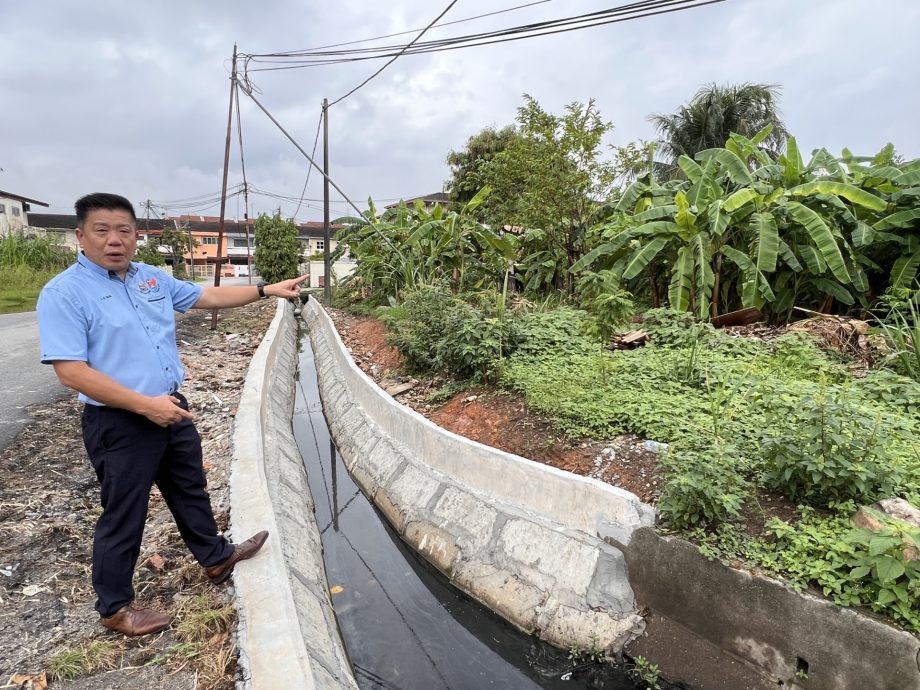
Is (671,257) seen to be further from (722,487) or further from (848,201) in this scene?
(722,487)

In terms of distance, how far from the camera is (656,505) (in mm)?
3197

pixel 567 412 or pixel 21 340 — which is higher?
pixel 567 412

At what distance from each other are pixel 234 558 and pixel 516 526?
189 cm

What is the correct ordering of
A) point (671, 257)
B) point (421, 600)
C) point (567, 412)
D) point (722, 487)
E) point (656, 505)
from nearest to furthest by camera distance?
point (722, 487)
point (656, 505)
point (421, 600)
point (567, 412)
point (671, 257)

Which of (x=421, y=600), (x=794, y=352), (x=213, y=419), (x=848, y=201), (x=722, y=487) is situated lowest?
(x=421, y=600)

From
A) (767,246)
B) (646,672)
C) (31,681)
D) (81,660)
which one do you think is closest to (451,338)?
(646,672)

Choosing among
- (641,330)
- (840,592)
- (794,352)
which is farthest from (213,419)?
(794,352)

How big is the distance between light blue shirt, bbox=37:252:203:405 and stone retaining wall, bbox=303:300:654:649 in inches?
95.5

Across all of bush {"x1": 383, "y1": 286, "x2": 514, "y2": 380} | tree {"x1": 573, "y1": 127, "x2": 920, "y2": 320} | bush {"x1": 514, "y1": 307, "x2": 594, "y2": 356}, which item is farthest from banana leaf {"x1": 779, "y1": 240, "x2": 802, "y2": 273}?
bush {"x1": 383, "y1": 286, "x2": 514, "y2": 380}

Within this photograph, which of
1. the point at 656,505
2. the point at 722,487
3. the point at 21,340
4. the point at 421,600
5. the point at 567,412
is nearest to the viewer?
the point at 722,487

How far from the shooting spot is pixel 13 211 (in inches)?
1390

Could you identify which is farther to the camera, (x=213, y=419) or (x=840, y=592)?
(x=213, y=419)

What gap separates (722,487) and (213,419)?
5272 mm

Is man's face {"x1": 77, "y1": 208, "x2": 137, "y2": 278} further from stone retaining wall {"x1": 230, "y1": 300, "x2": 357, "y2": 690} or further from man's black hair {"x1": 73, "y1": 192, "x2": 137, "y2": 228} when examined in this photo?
stone retaining wall {"x1": 230, "y1": 300, "x2": 357, "y2": 690}
